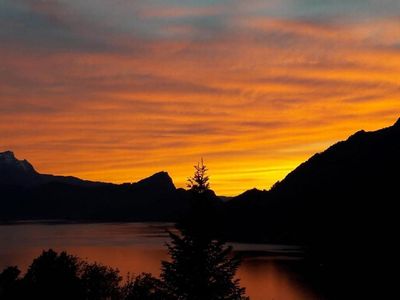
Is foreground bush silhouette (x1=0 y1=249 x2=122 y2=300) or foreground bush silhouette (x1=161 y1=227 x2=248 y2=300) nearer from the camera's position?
foreground bush silhouette (x1=161 y1=227 x2=248 y2=300)

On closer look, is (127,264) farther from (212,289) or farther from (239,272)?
(212,289)

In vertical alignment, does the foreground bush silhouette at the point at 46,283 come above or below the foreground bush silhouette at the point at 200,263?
below

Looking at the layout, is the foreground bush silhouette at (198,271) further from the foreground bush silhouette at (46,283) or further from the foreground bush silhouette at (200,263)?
the foreground bush silhouette at (46,283)

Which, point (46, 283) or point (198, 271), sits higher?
point (198, 271)

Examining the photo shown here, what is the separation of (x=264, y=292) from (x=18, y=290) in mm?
82447

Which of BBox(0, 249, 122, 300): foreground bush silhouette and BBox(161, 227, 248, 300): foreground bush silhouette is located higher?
BBox(161, 227, 248, 300): foreground bush silhouette

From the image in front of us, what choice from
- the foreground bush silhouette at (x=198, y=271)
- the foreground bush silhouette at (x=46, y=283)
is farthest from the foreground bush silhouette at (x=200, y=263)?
the foreground bush silhouette at (x=46, y=283)

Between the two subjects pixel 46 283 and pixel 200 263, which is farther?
pixel 46 283

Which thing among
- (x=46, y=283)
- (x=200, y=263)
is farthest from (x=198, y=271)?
(x=46, y=283)

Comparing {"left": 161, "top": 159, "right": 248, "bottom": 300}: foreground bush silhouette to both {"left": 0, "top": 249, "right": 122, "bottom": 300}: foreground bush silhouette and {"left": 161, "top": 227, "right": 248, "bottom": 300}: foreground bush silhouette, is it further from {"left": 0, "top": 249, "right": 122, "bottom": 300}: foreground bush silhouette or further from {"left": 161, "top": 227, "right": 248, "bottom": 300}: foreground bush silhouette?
{"left": 0, "top": 249, "right": 122, "bottom": 300}: foreground bush silhouette

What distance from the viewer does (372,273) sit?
511 ft

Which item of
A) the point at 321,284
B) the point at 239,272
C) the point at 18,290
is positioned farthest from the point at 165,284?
the point at 239,272

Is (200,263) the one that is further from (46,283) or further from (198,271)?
(46,283)

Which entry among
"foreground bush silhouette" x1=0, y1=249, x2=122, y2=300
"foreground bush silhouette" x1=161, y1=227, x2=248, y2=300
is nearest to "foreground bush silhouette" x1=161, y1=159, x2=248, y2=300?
"foreground bush silhouette" x1=161, y1=227, x2=248, y2=300
